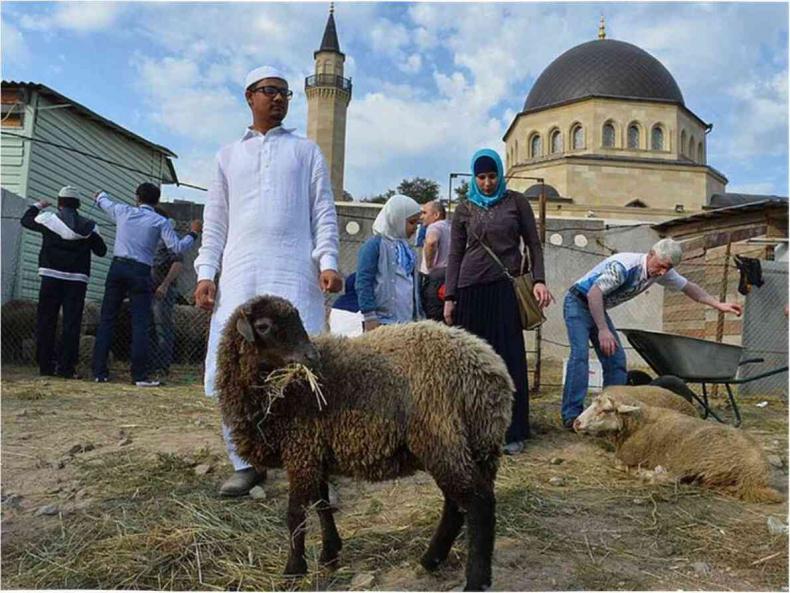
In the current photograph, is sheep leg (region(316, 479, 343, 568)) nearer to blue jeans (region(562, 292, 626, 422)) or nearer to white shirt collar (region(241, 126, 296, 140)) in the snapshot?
white shirt collar (region(241, 126, 296, 140))

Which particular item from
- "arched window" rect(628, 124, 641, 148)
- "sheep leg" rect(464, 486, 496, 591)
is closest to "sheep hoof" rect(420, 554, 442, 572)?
"sheep leg" rect(464, 486, 496, 591)

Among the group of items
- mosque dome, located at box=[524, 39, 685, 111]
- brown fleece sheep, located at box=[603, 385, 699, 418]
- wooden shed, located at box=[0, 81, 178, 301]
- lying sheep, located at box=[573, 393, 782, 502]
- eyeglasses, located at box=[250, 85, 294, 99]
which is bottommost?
lying sheep, located at box=[573, 393, 782, 502]

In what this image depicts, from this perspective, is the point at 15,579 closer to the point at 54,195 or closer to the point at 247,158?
the point at 247,158

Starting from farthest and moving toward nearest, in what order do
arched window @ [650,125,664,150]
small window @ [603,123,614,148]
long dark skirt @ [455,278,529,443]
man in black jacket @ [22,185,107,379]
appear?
1. arched window @ [650,125,664,150]
2. small window @ [603,123,614,148]
3. man in black jacket @ [22,185,107,379]
4. long dark skirt @ [455,278,529,443]

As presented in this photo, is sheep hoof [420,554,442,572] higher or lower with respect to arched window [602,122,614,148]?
lower

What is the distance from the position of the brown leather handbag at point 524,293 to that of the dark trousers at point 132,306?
4469 mm

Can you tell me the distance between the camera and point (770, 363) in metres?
9.95

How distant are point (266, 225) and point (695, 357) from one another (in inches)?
162

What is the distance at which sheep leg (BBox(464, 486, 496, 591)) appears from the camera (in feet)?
8.04

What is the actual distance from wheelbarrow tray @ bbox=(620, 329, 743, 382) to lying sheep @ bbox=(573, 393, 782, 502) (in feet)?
3.57

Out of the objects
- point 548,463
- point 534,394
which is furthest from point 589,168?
point 548,463

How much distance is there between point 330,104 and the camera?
49719mm

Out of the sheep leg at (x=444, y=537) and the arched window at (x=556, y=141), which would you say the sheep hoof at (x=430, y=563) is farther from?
the arched window at (x=556, y=141)

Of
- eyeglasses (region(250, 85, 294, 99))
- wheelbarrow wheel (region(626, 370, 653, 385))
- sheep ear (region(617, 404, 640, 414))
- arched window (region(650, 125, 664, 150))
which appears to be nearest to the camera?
eyeglasses (region(250, 85, 294, 99))
